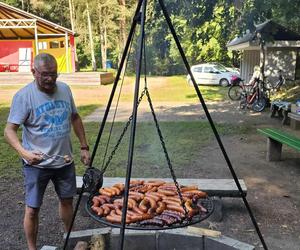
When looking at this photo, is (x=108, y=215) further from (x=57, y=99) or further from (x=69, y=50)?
(x=69, y=50)

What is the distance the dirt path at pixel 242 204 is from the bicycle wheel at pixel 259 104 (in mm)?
4874

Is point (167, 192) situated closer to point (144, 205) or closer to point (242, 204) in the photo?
point (144, 205)

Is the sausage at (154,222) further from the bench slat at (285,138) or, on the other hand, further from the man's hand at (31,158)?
the bench slat at (285,138)

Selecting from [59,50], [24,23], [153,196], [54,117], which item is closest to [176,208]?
[153,196]

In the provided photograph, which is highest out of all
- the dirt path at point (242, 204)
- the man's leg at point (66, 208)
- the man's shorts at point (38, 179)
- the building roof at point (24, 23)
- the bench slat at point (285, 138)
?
the building roof at point (24, 23)

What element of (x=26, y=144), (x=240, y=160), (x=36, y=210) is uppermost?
(x=26, y=144)

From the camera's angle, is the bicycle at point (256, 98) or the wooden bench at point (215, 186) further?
the bicycle at point (256, 98)

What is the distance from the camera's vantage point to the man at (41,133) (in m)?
3.04

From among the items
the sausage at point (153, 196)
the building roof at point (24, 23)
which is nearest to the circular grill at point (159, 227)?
the sausage at point (153, 196)

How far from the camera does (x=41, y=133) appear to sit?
314 cm

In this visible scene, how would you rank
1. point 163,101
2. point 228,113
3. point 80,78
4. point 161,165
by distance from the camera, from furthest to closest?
point 80,78
point 163,101
point 228,113
point 161,165

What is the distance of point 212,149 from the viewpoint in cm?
761

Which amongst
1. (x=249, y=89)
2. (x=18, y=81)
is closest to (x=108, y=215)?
(x=249, y=89)

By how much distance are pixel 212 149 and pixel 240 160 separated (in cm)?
82
